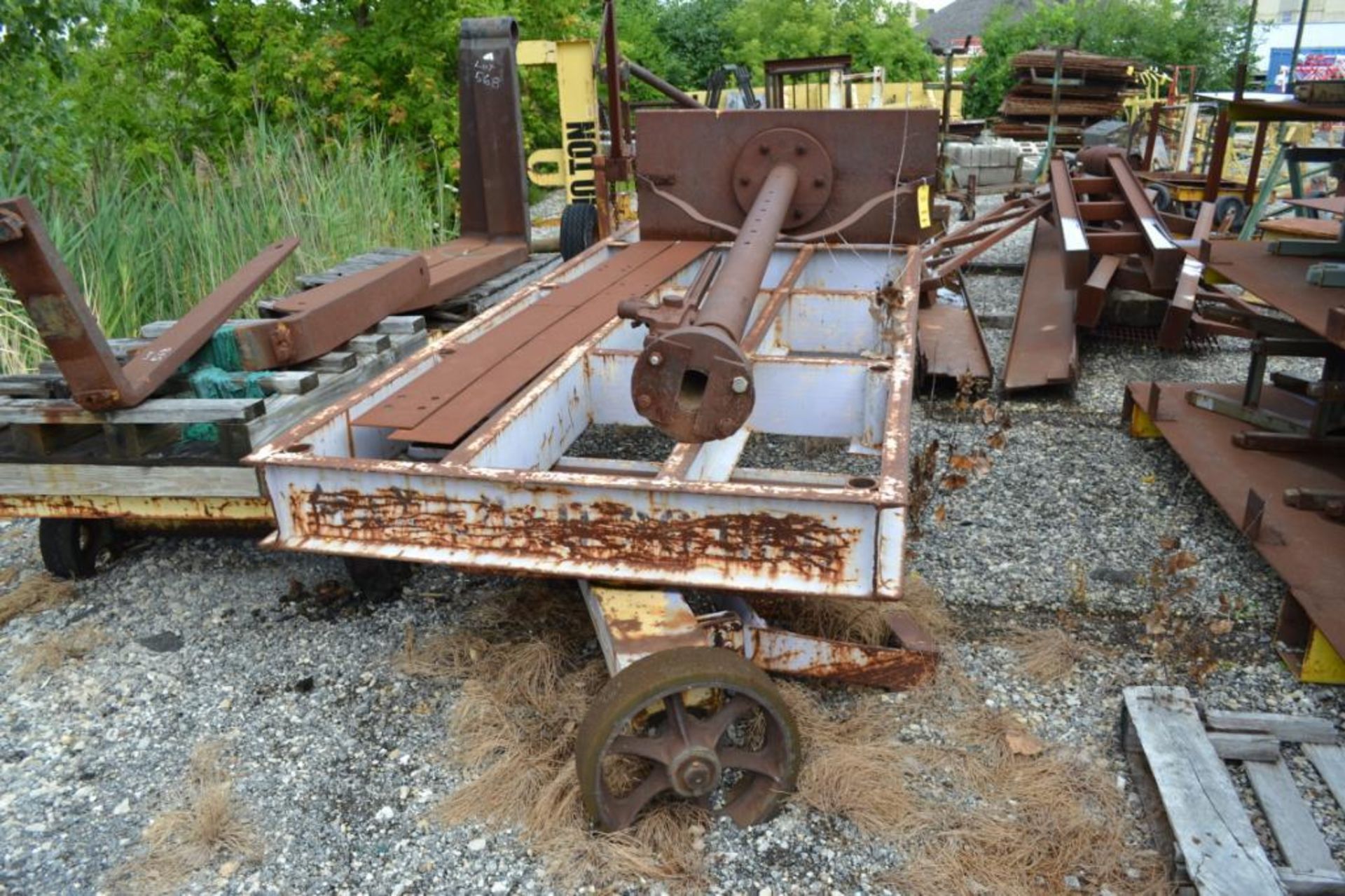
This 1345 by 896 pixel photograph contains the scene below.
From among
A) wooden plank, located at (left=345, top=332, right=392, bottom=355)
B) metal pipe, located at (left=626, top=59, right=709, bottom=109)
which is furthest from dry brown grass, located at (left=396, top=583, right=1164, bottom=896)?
metal pipe, located at (left=626, top=59, right=709, bottom=109)

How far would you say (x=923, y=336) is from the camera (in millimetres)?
6148

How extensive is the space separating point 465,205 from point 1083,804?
18.3 ft

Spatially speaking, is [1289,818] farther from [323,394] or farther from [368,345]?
[368,345]

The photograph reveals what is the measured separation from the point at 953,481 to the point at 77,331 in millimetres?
3330

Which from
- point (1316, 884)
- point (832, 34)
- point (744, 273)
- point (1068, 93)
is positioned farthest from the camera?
point (832, 34)

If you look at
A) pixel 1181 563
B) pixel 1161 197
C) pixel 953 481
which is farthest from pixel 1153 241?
pixel 1161 197

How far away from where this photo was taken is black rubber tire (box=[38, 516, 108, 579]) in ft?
12.2

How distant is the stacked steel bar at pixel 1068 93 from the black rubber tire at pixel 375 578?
62.4 ft

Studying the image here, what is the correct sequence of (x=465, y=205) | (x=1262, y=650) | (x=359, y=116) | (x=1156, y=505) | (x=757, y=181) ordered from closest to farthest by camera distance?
(x=1262, y=650)
(x=1156, y=505)
(x=757, y=181)
(x=465, y=205)
(x=359, y=116)

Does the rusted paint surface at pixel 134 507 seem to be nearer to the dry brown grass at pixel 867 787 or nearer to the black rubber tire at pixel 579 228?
the dry brown grass at pixel 867 787

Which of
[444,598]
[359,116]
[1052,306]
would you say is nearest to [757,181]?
[1052,306]

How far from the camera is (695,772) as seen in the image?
241 cm

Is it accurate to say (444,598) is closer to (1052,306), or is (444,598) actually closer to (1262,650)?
(1262,650)

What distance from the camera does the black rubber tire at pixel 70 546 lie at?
3.73 metres
